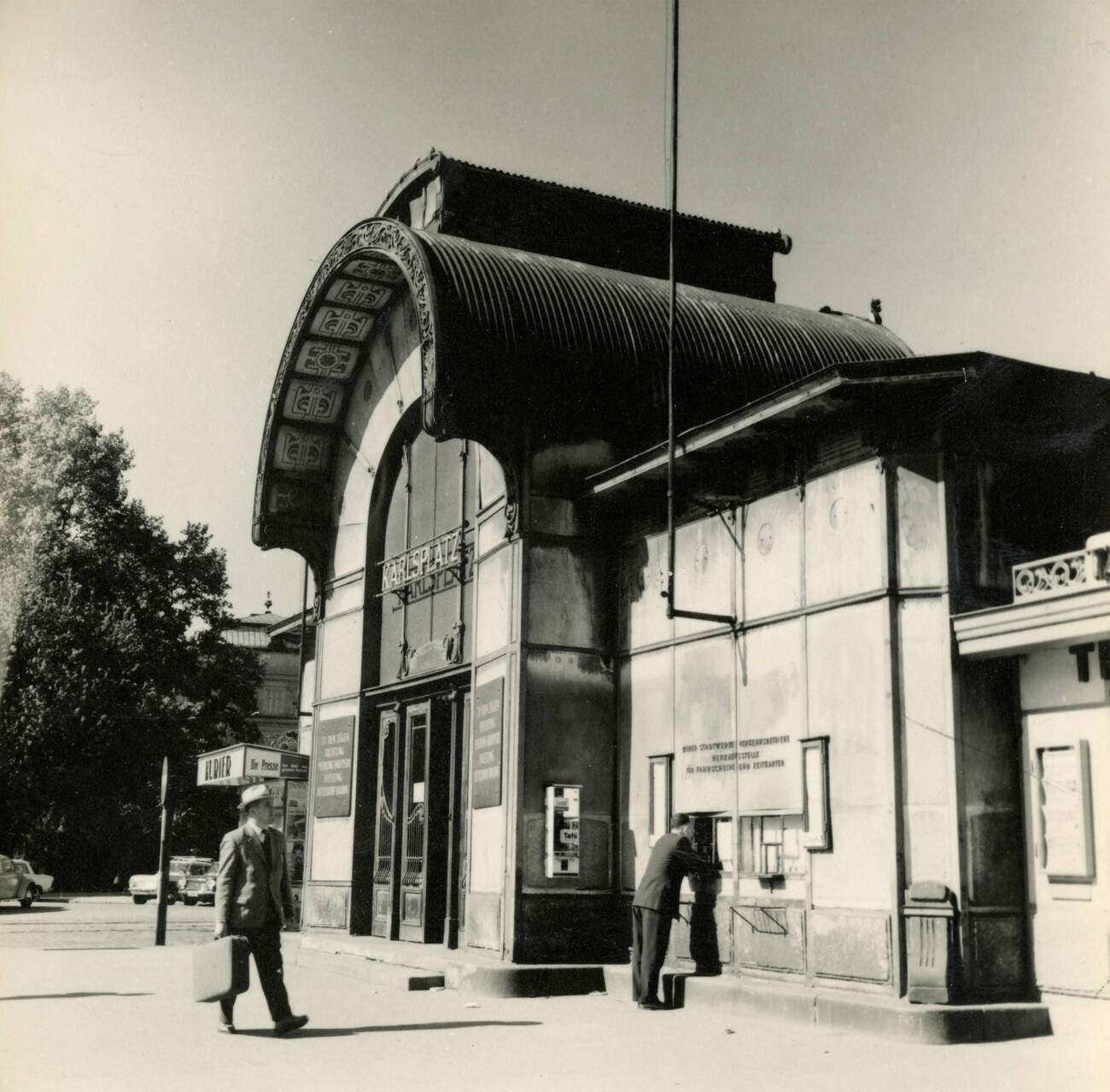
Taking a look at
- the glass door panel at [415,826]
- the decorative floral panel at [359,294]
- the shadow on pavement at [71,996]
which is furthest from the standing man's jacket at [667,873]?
the decorative floral panel at [359,294]

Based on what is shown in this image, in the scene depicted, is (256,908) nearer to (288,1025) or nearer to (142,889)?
(288,1025)

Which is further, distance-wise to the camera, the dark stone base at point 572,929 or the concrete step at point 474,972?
the dark stone base at point 572,929

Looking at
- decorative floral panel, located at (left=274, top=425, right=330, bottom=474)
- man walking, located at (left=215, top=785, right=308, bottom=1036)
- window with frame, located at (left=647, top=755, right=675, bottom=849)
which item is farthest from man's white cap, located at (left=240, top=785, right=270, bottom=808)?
decorative floral panel, located at (left=274, top=425, right=330, bottom=474)

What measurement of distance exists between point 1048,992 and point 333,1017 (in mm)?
5883

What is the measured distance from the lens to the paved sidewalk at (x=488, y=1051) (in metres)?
8.45

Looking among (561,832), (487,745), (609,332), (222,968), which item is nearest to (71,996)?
(222,968)

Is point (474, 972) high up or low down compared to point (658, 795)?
down

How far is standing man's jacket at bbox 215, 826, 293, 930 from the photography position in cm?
1033

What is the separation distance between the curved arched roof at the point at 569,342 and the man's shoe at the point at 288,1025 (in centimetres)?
707

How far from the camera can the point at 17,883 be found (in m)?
36.7

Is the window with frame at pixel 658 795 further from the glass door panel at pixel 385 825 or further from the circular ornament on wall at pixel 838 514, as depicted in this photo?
the glass door panel at pixel 385 825

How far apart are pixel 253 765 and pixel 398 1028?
35.7ft

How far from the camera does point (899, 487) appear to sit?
38.7 feet

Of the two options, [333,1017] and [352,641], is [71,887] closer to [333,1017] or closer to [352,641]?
[352,641]
